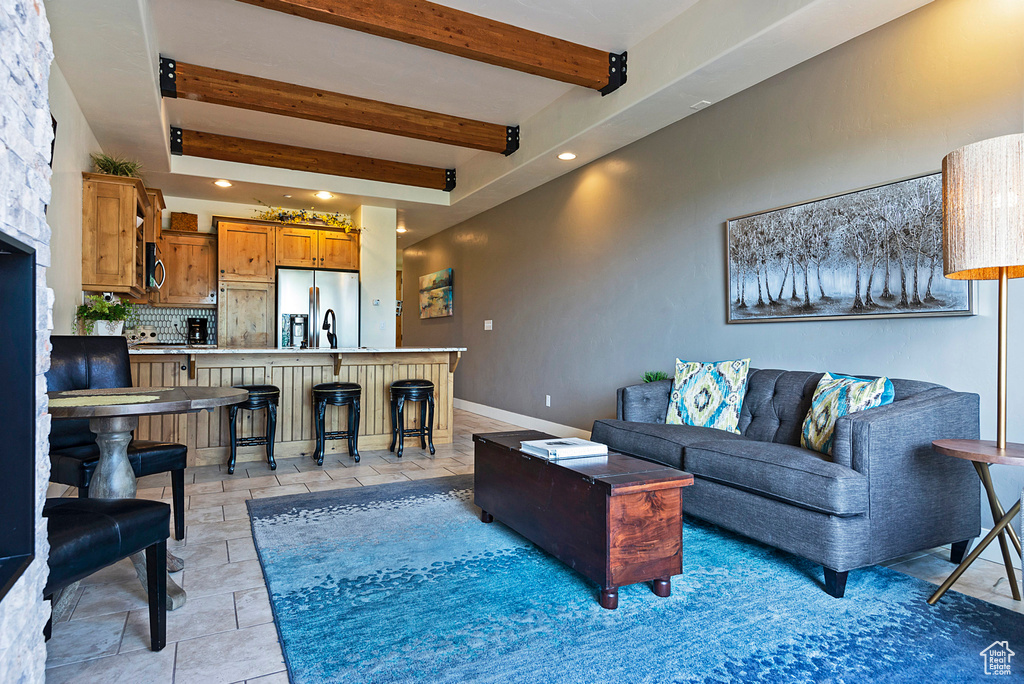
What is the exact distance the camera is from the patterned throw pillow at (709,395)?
3.44m

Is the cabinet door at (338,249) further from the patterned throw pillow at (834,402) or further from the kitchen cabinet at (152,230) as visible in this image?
the patterned throw pillow at (834,402)

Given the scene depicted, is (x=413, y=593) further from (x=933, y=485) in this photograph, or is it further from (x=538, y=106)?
(x=538, y=106)

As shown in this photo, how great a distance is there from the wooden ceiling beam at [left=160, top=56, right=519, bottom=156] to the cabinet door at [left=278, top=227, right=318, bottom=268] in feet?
8.73

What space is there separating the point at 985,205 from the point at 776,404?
150 cm

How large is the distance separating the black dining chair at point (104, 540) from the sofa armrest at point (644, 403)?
2683 millimetres

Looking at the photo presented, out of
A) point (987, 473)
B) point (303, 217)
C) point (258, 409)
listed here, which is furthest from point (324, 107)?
point (987, 473)

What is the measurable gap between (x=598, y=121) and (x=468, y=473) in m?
2.83

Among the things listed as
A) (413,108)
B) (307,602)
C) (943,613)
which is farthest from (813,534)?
(413,108)

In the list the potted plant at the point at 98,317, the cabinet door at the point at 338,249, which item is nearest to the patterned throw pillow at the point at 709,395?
the potted plant at the point at 98,317

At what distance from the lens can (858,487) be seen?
2207mm

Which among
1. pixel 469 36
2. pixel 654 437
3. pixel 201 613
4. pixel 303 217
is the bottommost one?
pixel 201 613

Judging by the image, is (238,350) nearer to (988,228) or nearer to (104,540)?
(104,540)

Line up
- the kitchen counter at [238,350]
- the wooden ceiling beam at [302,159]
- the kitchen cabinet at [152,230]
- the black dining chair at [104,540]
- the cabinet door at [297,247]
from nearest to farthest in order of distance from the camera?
the black dining chair at [104,540] < the kitchen counter at [238,350] < the kitchen cabinet at [152,230] < the wooden ceiling beam at [302,159] < the cabinet door at [297,247]

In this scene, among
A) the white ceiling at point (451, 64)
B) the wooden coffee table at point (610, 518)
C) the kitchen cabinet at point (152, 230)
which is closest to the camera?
the wooden coffee table at point (610, 518)
